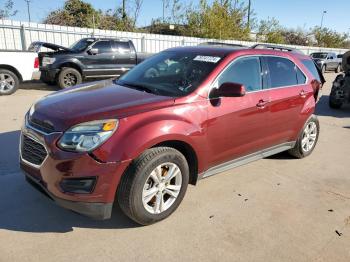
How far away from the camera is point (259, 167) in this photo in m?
5.09

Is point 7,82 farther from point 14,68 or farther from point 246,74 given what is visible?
point 246,74

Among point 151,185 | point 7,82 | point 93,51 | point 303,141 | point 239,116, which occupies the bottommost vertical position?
point 303,141

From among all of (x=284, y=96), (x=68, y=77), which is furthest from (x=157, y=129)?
(x=68, y=77)

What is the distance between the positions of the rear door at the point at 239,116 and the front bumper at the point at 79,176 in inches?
47.9

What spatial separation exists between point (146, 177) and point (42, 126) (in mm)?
1072

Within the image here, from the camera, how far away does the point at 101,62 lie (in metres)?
12.2

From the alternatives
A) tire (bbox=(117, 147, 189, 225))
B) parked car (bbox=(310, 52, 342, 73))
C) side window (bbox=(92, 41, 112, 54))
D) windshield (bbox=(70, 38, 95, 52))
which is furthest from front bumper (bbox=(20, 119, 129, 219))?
parked car (bbox=(310, 52, 342, 73))

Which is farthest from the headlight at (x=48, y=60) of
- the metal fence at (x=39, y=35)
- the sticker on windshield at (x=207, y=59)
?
the sticker on windshield at (x=207, y=59)

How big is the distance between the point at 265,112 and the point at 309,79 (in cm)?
143

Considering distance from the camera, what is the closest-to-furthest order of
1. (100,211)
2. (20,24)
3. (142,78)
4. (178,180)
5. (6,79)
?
(100,211) < (178,180) < (142,78) < (6,79) < (20,24)

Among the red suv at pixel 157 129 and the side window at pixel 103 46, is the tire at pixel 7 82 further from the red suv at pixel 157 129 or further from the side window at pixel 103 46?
the red suv at pixel 157 129

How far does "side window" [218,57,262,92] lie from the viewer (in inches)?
156

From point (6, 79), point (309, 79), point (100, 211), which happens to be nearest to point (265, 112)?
point (309, 79)

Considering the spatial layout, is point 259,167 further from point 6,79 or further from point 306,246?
point 6,79
